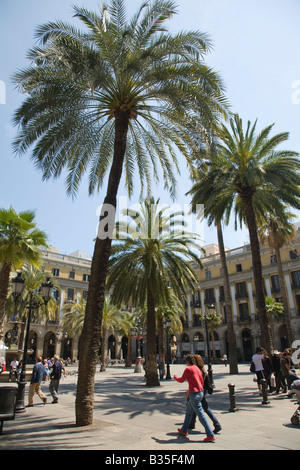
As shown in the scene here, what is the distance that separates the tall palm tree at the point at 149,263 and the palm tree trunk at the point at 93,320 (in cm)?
743

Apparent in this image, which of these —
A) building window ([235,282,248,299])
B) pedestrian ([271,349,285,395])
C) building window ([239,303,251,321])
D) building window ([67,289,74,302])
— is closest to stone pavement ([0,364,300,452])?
pedestrian ([271,349,285,395])

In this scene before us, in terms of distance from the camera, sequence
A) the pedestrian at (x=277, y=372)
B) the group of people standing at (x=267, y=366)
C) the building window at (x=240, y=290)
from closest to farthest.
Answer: the group of people standing at (x=267, y=366) < the pedestrian at (x=277, y=372) < the building window at (x=240, y=290)

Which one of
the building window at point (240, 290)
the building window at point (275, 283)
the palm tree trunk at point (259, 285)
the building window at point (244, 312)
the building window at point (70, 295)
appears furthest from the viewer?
the building window at point (70, 295)

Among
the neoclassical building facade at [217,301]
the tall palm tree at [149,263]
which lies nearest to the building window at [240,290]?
the neoclassical building facade at [217,301]

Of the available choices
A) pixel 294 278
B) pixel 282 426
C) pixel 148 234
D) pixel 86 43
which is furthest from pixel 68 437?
pixel 294 278

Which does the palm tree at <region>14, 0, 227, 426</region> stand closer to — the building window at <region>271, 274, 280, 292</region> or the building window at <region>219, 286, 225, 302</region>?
the building window at <region>271, 274, 280, 292</region>

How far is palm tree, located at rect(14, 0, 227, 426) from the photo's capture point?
28.6 ft

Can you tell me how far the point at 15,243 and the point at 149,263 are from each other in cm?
649

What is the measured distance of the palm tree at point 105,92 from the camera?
28.6 feet

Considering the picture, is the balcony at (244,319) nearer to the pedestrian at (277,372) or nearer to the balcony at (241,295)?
the balcony at (241,295)

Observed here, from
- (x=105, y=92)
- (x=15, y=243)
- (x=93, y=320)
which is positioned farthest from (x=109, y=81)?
(x=15, y=243)

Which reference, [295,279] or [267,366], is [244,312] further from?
[267,366]

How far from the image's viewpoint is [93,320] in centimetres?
780
